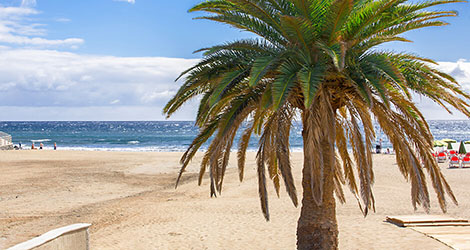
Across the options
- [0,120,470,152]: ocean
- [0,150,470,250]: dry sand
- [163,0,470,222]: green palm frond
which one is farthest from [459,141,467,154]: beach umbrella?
[163,0,470,222]: green palm frond

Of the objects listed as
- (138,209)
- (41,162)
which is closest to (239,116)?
(138,209)

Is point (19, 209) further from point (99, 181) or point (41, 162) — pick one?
point (41, 162)

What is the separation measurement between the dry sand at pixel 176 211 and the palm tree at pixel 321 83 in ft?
10.9

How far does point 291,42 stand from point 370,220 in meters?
8.01

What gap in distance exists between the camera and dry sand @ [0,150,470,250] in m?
12.1

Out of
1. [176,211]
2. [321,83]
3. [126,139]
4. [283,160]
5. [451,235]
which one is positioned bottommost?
[176,211]

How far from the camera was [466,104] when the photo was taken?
28.1 ft

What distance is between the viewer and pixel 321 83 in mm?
7609

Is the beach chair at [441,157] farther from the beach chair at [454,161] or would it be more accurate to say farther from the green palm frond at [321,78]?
the green palm frond at [321,78]

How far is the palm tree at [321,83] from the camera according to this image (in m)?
7.41

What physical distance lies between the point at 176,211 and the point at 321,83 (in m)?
10.0

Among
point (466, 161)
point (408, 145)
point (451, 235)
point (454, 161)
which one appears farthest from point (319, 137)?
point (466, 161)

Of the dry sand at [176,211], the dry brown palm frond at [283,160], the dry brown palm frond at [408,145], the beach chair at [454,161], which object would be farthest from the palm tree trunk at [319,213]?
the beach chair at [454,161]

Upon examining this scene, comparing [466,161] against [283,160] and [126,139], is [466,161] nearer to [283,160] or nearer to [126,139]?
[283,160]
